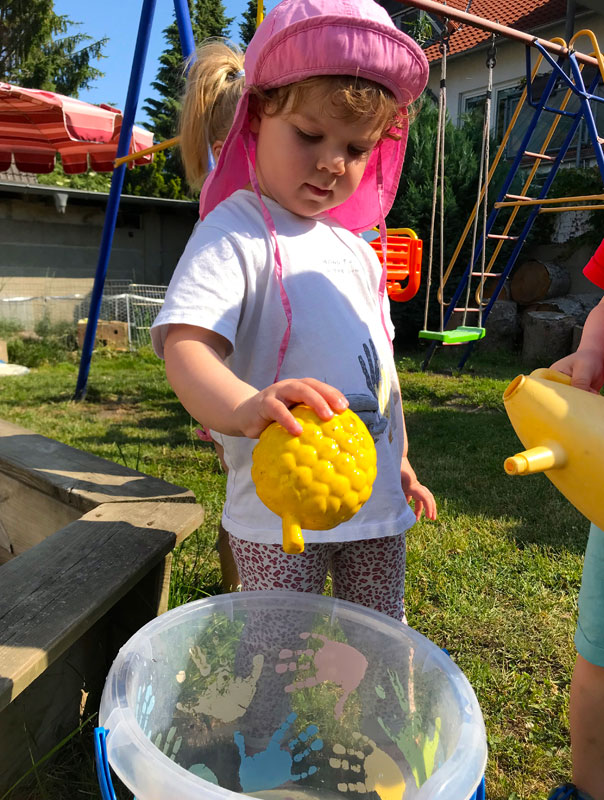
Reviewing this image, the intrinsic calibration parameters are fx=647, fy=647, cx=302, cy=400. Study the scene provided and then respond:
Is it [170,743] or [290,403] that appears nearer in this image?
[290,403]

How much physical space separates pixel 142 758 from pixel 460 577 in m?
1.57

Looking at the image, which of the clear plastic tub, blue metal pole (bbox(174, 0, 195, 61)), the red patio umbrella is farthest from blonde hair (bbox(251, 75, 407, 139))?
the red patio umbrella

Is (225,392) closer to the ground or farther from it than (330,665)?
farther from it

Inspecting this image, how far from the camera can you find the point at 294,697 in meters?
1.10

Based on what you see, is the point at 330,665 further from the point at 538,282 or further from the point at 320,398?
the point at 538,282

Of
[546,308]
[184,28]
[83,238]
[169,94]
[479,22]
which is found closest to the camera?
[184,28]


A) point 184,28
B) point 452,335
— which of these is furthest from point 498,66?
point 184,28

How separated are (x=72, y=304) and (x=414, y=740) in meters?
8.83

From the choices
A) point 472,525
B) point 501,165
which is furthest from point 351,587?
point 501,165

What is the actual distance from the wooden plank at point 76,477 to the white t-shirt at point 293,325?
1.44ft

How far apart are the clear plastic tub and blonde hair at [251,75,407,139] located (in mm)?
748

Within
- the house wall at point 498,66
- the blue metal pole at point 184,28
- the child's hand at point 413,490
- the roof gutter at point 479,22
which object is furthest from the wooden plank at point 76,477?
the house wall at point 498,66

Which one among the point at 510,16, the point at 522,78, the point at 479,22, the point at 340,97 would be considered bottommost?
the point at 340,97

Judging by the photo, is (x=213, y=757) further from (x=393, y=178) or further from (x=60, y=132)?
(x=60, y=132)
